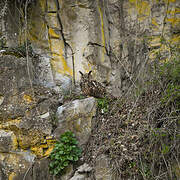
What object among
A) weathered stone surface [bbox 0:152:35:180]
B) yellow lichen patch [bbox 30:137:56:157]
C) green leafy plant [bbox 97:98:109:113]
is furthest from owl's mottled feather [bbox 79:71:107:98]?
weathered stone surface [bbox 0:152:35:180]

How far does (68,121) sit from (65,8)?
2145 mm

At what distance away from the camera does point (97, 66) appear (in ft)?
13.3

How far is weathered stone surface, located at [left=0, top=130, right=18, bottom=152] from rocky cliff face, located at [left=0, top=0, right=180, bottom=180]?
43cm

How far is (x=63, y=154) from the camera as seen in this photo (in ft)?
9.52

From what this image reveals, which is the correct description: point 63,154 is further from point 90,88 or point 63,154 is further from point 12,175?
point 90,88

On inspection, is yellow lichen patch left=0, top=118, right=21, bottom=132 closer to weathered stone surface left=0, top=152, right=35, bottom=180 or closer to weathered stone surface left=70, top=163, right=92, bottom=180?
weathered stone surface left=0, top=152, right=35, bottom=180

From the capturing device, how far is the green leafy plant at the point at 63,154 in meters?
2.85

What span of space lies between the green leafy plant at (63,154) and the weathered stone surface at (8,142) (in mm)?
579

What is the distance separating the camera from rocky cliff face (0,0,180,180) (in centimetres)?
321

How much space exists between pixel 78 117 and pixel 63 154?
0.60 meters

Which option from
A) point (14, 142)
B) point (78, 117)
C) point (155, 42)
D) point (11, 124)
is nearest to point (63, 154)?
point (78, 117)

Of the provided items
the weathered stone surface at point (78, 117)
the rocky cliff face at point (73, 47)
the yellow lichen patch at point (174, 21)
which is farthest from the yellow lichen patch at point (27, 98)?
the yellow lichen patch at point (174, 21)

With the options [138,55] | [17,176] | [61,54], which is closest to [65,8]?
[61,54]

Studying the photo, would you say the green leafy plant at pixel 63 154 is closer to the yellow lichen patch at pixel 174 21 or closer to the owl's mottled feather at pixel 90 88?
the owl's mottled feather at pixel 90 88
